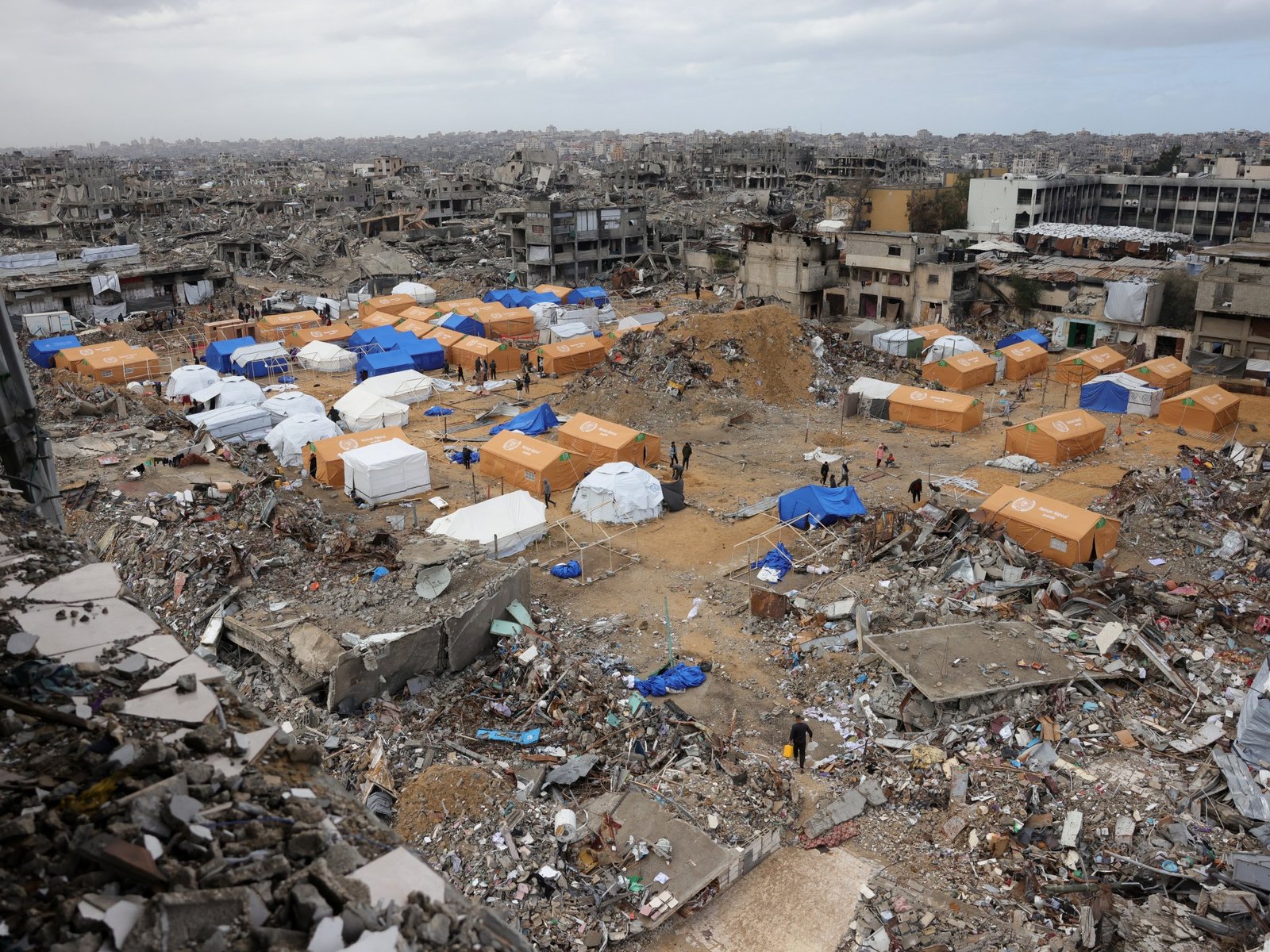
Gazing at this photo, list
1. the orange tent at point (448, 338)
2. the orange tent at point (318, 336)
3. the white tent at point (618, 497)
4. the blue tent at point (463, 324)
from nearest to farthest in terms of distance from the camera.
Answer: the white tent at point (618, 497) < the orange tent at point (448, 338) < the orange tent at point (318, 336) < the blue tent at point (463, 324)

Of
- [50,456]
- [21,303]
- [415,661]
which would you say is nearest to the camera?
[50,456]

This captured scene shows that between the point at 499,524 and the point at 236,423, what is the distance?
428 inches

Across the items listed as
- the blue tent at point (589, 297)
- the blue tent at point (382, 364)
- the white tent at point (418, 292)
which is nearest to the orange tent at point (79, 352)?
the blue tent at point (382, 364)

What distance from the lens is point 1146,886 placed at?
30.4 ft

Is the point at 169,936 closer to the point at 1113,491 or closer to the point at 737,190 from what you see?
the point at 1113,491

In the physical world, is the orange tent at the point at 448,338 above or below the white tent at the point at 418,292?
below

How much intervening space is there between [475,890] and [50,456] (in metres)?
6.23

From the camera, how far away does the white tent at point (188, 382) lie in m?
29.2

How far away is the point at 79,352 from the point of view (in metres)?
33.0

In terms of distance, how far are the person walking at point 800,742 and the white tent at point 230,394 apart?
70.7 feet

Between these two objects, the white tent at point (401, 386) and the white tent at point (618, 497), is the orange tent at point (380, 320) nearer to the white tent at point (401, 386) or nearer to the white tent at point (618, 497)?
the white tent at point (401, 386)

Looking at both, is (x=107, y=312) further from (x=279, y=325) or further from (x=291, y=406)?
(x=291, y=406)

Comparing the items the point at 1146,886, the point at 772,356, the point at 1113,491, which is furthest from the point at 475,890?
the point at 772,356

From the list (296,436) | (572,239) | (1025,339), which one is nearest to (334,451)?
(296,436)
